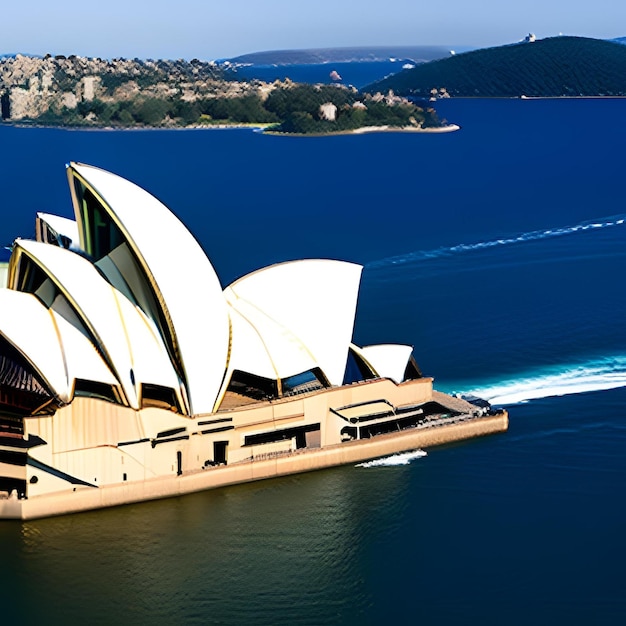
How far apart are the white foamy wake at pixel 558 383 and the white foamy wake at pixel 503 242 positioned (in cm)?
1478

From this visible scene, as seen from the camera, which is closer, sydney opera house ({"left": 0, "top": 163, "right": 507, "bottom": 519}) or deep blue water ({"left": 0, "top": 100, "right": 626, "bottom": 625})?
deep blue water ({"left": 0, "top": 100, "right": 626, "bottom": 625})

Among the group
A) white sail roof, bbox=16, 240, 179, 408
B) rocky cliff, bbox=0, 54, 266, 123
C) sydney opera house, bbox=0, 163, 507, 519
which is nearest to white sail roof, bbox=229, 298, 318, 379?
sydney opera house, bbox=0, 163, 507, 519

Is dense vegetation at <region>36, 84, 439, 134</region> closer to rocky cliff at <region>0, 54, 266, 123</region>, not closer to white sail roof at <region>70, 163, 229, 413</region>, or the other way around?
rocky cliff at <region>0, 54, 266, 123</region>

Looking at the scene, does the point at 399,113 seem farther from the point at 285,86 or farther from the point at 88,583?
the point at 88,583

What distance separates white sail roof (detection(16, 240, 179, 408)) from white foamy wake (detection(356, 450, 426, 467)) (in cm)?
508

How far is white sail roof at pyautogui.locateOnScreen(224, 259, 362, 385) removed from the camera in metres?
28.2

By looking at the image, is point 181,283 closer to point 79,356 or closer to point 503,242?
point 79,356

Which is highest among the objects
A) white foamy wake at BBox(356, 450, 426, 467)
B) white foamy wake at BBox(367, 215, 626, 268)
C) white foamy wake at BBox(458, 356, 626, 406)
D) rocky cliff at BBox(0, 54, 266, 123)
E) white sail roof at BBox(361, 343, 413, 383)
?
rocky cliff at BBox(0, 54, 266, 123)

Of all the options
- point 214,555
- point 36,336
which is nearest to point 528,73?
point 36,336

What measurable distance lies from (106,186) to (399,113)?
89.4 m

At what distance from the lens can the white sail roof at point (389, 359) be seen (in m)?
29.4

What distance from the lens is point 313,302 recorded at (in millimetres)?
28859

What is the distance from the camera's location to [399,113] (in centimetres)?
11331

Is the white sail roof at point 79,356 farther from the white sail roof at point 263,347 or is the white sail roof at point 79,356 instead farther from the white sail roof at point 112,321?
→ the white sail roof at point 263,347
